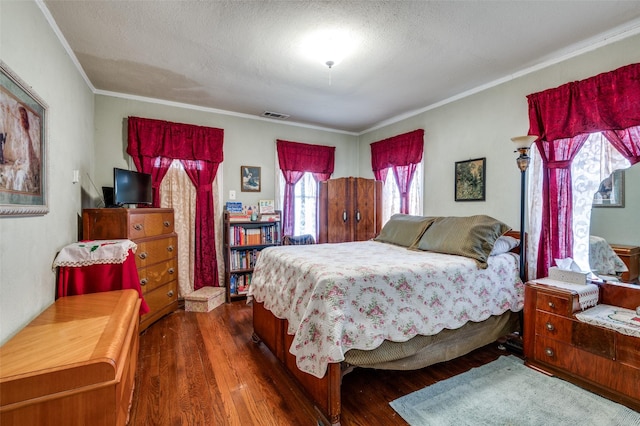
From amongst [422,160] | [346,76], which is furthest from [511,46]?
[422,160]

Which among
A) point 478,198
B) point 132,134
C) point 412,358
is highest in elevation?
point 132,134

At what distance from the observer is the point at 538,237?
104 inches

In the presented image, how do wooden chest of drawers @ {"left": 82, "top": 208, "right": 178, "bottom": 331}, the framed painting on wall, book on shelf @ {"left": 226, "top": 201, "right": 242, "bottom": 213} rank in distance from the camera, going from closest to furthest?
the framed painting on wall
wooden chest of drawers @ {"left": 82, "top": 208, "right": 178, "bottom": 331}
book on shelf @ {"left": 226, "top": 201, "right": 242, "bottom": 213}

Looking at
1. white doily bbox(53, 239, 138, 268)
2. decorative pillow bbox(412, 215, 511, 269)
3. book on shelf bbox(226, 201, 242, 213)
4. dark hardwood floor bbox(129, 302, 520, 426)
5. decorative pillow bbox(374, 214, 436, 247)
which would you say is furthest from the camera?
book on shelf bbox(226, 201, 242, 213)

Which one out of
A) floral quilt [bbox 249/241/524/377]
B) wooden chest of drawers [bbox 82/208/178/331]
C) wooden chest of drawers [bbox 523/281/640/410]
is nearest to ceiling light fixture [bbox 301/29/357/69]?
floral quilt [bbox 249/241/524/377]

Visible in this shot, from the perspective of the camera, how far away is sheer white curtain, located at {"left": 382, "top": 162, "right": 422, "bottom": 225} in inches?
155

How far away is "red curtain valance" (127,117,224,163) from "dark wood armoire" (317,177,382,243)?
5.67 feet

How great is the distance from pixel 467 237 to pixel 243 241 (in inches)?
110

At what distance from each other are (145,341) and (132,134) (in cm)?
235

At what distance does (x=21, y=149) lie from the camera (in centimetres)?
156

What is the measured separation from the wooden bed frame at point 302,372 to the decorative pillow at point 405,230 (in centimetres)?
83

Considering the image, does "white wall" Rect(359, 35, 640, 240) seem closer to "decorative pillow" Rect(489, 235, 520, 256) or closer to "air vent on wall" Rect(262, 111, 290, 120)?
"decorative pillow" Rect(489, 235, 520, 256)

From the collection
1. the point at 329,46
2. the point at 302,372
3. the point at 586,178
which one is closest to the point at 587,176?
the point at 586,178

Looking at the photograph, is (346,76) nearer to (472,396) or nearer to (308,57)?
(308,57)
